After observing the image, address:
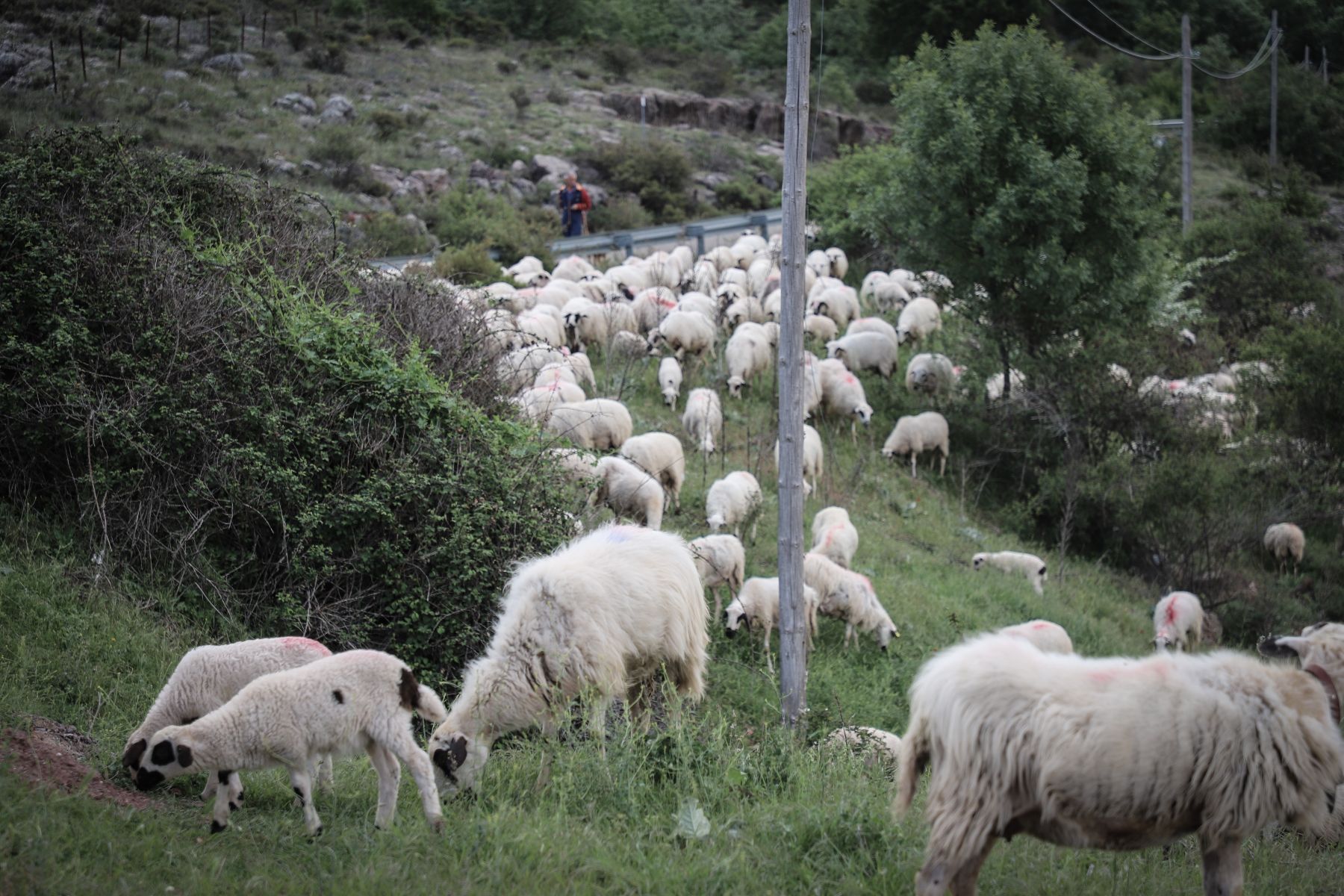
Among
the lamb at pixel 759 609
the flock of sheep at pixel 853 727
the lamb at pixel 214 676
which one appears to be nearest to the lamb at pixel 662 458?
the flock of sheep at pixel 853 727

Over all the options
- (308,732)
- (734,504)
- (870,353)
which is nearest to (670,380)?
(734,504)

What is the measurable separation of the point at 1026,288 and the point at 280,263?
1227 centimetres

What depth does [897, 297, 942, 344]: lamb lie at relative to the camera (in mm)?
21312

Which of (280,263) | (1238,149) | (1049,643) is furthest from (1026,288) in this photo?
(1238,149)

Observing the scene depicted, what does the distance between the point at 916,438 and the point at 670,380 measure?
3.78 metres

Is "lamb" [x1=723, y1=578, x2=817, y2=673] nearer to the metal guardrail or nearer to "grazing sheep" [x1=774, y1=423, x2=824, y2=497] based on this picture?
"grazing sheep" [x1=774, y1=423, x2=824, y2=497]

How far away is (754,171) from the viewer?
41.8 m

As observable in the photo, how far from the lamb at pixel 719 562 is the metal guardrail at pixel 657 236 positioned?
41.2 feet

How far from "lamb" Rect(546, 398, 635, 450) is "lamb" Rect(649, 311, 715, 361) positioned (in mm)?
4345

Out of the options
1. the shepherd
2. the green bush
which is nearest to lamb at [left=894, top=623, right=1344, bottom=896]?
the green bush

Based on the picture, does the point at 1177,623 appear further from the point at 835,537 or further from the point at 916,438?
the point at 916,438

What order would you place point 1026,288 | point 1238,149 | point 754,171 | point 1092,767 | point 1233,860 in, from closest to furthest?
point 1092,767 < point 1233,860 < point 1026,288 < point 754,171 < point 1238,149

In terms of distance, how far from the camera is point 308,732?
5172 mm

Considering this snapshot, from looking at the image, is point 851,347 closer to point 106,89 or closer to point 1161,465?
point 1161,465
